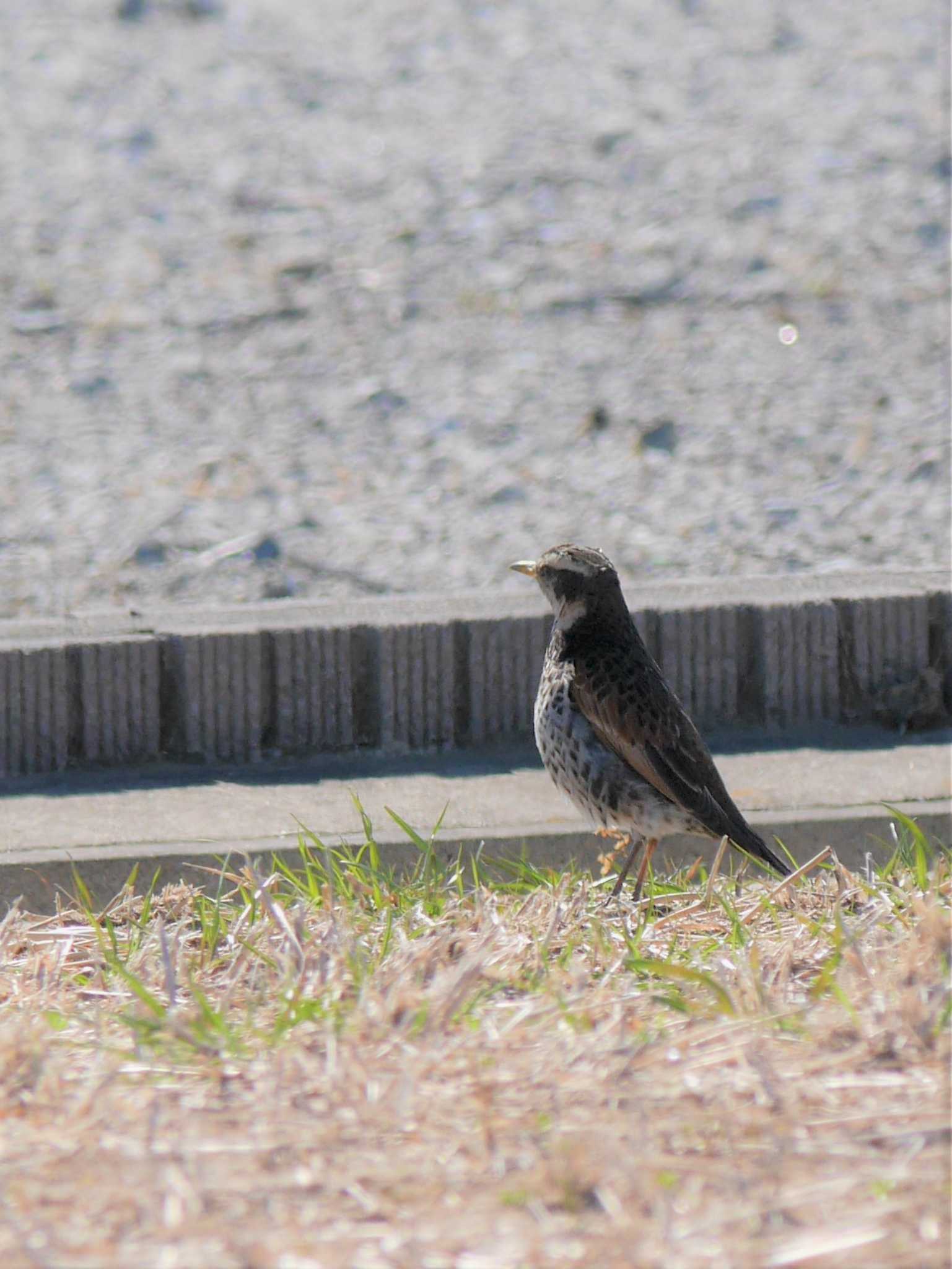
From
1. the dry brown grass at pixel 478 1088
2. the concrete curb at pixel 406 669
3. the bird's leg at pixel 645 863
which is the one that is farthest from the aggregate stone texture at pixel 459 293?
the dry brown grass at pixel 478 1088

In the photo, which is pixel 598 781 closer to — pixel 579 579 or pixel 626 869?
pixel 626 869

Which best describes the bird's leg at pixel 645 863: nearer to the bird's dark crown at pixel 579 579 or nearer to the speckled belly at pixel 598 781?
the speckled belly at pixel 598 781

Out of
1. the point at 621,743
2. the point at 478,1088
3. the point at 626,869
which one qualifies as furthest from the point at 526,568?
the point at 478,1088

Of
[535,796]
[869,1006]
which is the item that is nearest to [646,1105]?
[869,1006]

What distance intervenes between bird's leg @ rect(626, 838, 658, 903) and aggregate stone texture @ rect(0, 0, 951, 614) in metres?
1.05

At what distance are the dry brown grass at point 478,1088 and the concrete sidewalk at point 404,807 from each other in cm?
63

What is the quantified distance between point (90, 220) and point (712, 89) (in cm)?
421

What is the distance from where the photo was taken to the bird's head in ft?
17.3

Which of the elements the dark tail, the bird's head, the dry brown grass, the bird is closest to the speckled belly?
the bird

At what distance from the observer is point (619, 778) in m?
5.02

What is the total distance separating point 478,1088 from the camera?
10.6 ft

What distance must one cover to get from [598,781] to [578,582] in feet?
1.99

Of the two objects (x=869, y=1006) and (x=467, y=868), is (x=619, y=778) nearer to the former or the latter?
(x=467, y=868)

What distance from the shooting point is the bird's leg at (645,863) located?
4.74m
